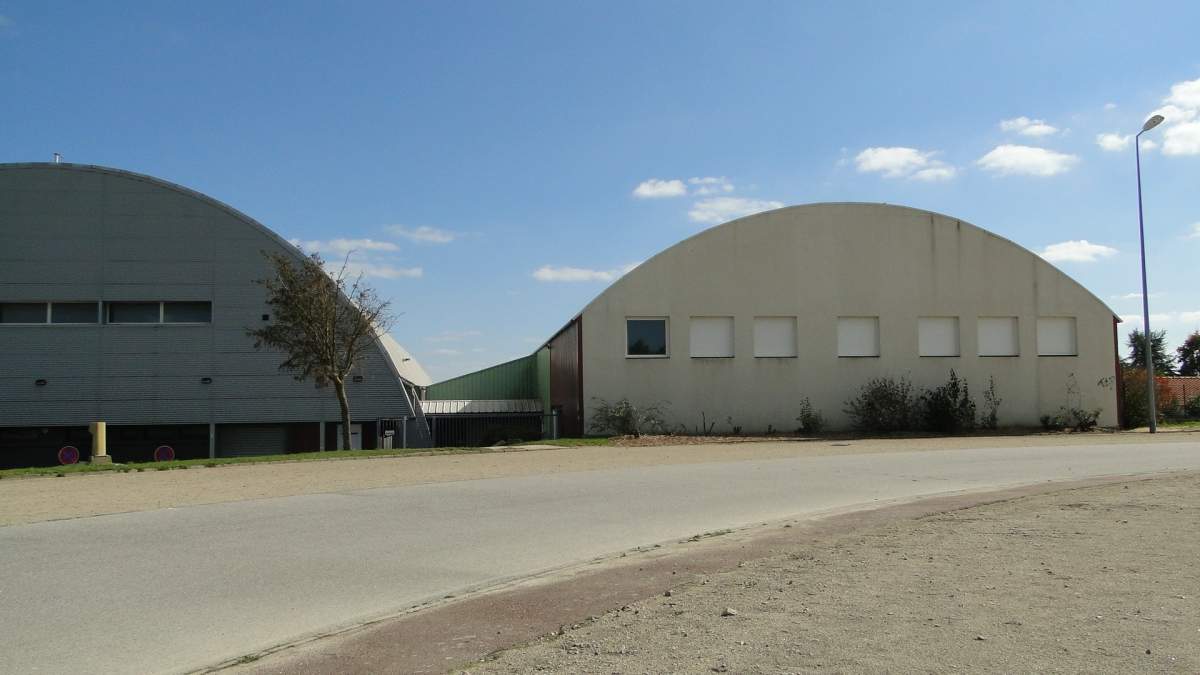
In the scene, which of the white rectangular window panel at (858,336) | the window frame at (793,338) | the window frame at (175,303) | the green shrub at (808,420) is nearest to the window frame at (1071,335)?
the white rectangular window panel at (858,336)

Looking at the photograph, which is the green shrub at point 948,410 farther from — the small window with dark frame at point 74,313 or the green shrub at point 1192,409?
the small window with dark frame at point 74,313

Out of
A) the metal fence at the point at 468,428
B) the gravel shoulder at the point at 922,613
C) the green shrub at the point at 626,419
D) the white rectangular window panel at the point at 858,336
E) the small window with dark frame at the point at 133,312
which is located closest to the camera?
the gravel shoulder at the point at 922,613

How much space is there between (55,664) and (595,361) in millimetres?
25681

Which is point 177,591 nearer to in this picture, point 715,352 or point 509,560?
point 509,560

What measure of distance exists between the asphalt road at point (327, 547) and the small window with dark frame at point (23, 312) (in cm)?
2746

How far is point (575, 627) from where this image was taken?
6023mm

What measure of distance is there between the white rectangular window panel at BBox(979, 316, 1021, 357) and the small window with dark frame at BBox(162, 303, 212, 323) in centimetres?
2919

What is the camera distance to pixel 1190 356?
73500 mm

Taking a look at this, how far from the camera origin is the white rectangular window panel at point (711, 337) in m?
31.9

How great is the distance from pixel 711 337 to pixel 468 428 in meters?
16.7

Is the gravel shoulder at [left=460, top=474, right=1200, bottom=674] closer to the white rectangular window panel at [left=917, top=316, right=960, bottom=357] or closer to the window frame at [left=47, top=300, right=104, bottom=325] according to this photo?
the white rectangular window panel at [left=917, top=316, right=960, bottom=357]

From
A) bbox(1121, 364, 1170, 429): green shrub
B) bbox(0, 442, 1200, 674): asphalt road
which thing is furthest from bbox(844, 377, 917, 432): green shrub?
bbox(0, 442, 1200, 674): asphalt road

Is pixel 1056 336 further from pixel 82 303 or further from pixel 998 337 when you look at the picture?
pixel 82 303

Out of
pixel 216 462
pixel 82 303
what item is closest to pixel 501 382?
pixel 82 303
